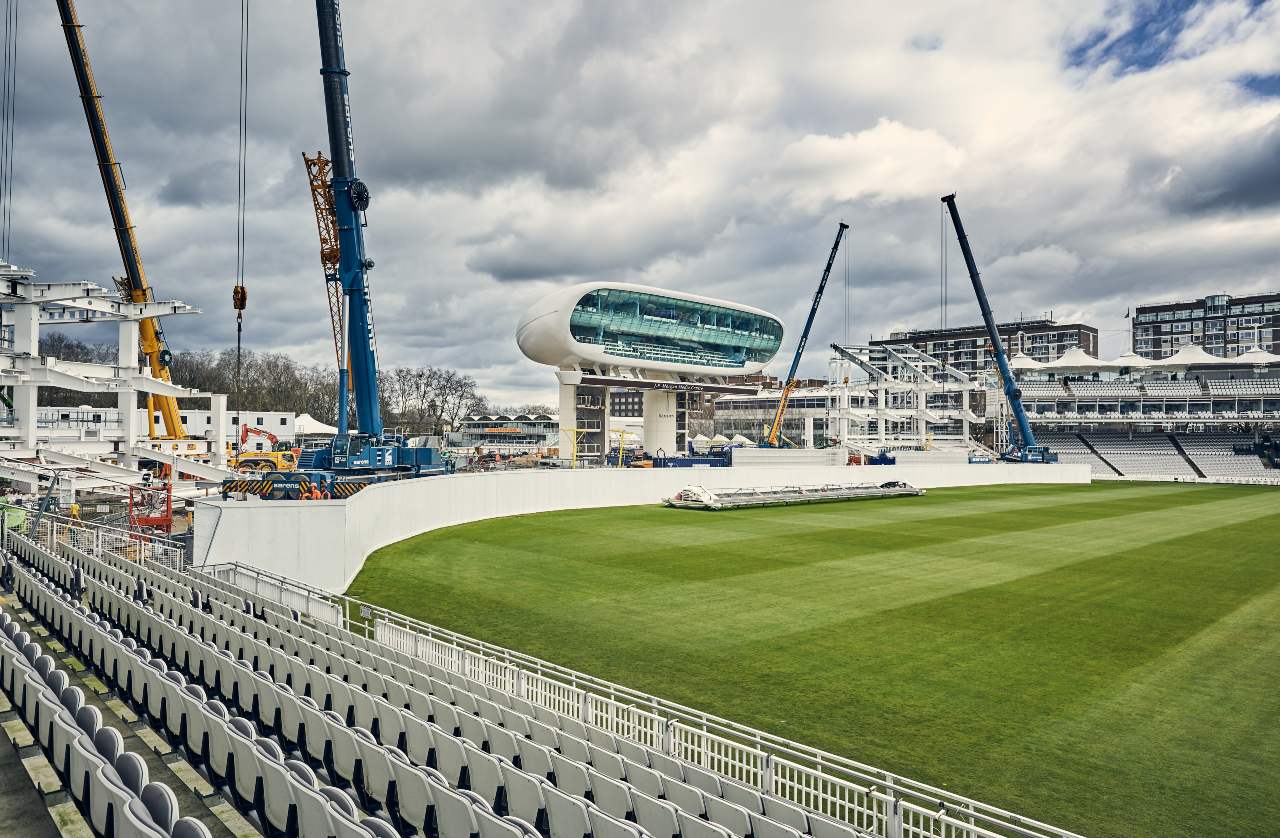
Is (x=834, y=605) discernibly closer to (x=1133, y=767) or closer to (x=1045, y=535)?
(x=1133, y=767)

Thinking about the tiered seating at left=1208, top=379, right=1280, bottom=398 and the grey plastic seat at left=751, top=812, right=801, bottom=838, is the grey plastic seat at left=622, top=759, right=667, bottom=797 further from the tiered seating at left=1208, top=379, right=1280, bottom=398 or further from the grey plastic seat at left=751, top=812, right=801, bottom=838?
the tiered seating at left=1208, top=379, right=1280, bottom=398

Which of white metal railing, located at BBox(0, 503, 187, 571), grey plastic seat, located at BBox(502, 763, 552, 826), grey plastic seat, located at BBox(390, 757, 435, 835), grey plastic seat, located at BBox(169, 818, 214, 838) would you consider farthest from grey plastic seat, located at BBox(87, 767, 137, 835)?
white metal railing, located at BBox(0, 503, 187, 571)

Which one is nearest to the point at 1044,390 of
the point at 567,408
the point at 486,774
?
the point at 567,408

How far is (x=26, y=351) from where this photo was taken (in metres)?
32.9

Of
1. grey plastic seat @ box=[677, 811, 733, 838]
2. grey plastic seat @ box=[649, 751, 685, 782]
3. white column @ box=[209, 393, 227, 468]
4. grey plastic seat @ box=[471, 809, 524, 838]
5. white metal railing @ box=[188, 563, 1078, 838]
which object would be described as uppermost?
white column @ box=[209, 393, 227, 468]

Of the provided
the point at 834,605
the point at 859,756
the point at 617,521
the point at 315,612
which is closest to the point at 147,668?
the point at 315,612

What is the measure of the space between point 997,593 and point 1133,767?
11.1 metres

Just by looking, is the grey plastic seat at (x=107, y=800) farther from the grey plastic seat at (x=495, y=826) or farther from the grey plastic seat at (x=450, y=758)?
the grey plastic seat at (x=450, y=758)

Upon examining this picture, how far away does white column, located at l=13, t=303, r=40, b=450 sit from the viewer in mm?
32500

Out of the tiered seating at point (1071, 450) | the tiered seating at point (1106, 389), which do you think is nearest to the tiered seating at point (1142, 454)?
the tiered seating at point (1071, 450)

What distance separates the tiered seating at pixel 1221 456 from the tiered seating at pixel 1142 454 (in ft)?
5.18

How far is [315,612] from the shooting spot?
15.2 meters

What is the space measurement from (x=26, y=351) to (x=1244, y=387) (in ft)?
378

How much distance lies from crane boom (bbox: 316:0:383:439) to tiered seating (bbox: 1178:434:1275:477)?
84.6 metres
